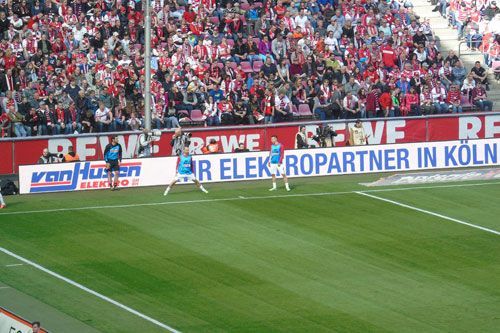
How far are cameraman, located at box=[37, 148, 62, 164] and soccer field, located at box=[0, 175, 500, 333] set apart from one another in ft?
6.25

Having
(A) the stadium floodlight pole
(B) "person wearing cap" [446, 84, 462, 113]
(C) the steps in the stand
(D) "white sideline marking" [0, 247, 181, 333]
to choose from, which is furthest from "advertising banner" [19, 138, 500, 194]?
(C) the steps in the stand

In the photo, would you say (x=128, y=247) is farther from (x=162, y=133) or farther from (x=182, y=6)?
(x=182, y=6)

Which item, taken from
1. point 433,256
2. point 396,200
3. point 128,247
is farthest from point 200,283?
point 396,200

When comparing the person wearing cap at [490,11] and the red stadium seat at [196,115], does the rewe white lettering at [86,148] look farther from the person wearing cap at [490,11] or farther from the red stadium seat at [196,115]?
the person wearing cap at [490,11]

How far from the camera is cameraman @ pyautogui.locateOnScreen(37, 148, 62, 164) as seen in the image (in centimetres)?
4328

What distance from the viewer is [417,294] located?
30.2 m

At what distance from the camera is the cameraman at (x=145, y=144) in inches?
1764

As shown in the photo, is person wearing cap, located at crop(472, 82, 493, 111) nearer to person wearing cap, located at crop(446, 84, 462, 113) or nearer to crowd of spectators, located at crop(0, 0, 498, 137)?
crowd of spectators, located at crop(0, 0, 498, 137)

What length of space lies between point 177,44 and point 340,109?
7.27m

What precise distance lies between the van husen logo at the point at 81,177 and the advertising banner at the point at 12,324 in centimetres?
1849

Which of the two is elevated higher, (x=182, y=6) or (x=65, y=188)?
(x=182, y=6)

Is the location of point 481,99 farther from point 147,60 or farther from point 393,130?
point 147,60

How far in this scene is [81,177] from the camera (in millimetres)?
42688

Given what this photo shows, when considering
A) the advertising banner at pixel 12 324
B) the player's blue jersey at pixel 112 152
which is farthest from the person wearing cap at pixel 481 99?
the advertising banner at pixel 12 324
